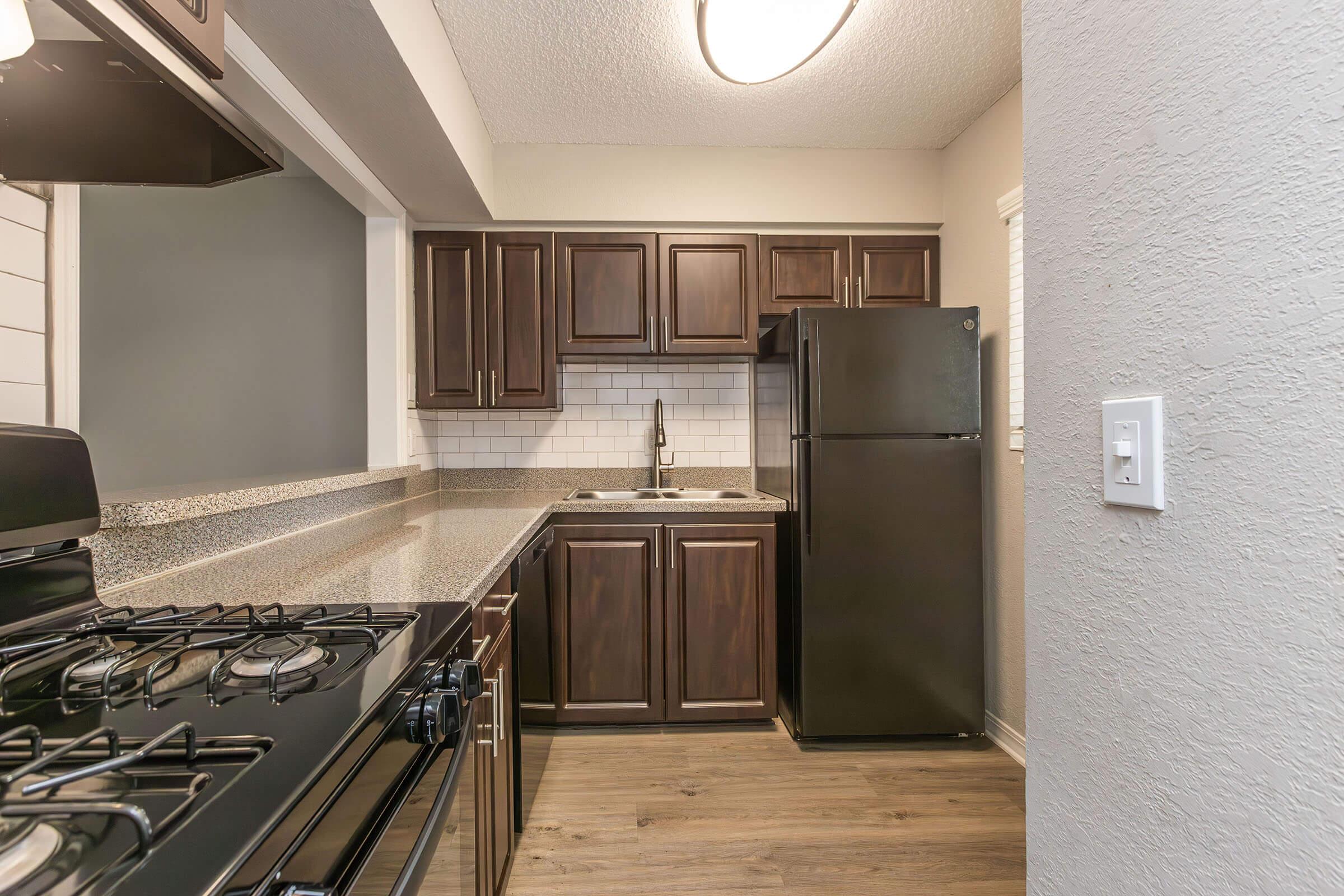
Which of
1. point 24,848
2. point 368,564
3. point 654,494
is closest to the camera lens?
point 24,848

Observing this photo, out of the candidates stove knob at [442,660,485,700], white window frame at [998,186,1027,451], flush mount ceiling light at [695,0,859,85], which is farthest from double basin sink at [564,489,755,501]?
stove knob at [442,660,485,700]

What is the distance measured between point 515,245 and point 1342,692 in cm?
288

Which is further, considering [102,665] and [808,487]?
[808,487]

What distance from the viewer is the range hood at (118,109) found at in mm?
778

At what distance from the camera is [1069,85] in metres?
0.69

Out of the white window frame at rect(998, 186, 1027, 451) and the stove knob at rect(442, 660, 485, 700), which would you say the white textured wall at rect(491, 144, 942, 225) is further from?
the stove knob at rect(442, 660, 485, 700)

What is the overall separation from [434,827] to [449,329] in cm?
238

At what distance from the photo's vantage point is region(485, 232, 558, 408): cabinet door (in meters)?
2.82

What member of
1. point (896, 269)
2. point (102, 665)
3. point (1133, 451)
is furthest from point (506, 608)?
point (896, 269)

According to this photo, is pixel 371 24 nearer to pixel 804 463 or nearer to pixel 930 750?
pixel 804 463

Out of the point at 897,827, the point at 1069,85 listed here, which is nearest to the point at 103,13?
the point at 1069,85

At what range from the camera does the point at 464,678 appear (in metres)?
0.90

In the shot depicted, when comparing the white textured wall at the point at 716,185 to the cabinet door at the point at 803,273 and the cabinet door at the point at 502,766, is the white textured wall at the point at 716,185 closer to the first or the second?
the cabinet door at the point at 803,273

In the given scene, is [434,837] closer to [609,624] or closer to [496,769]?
[496,769]
